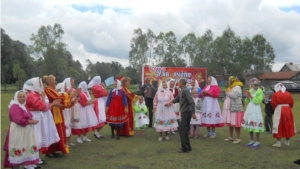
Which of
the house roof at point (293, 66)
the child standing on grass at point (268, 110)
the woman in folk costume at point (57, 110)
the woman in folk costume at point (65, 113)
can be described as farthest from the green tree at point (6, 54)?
the house roof at point (293, 66)

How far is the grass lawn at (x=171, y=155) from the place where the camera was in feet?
21.1

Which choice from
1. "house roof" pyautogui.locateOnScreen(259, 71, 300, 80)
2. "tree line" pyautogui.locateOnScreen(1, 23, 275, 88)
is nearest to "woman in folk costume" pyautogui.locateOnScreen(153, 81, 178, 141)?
"tree line" pyautogui.locateOnScreen(1, 23, 275, 88)

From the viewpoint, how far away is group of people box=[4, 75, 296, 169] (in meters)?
5.50

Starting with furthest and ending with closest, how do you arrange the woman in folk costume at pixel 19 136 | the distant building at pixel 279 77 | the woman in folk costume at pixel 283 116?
the distant building at pixel 279 77 < the woman in folk costume at pixel 283 116 < the woman in folk costume at pixel 19 136

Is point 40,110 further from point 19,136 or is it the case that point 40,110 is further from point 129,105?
point 129,105

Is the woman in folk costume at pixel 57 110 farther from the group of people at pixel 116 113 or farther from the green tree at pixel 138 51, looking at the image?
the green tree at pixel 138 51

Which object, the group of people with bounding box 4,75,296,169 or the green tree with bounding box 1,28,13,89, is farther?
the green tree with bounding box 1,28,13,89

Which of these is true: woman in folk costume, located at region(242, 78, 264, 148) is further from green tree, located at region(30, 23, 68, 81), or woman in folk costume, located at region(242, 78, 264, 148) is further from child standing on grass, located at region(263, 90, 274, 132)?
green tree, located at region(30, 23, 68, 81)

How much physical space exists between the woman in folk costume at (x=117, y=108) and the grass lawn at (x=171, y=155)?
562mm

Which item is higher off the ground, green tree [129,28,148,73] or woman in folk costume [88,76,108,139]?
green tree [129,28,148,73]

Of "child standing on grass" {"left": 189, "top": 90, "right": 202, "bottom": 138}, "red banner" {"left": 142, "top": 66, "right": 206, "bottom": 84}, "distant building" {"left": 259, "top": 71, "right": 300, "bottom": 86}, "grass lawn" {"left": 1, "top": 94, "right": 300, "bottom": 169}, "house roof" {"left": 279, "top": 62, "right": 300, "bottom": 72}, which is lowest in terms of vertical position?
"grass lawn" {"left": 1, "top": 94, "right": 300, "bottom": 169}

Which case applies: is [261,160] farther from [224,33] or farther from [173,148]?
[224,33]

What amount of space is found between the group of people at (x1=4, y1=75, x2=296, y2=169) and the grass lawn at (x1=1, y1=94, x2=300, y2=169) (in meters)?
0.33

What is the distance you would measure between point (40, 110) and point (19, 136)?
0.77 m
